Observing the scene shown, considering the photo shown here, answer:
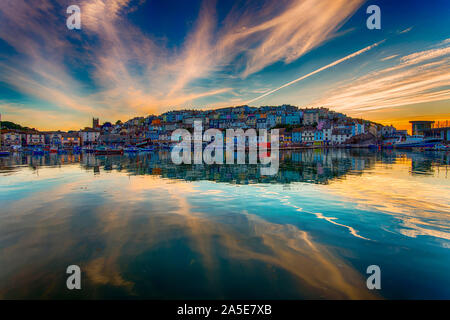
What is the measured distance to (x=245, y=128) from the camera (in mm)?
157750

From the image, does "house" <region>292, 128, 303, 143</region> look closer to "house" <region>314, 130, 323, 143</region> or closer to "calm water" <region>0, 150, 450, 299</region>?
"house" <region>314, 130, 323, 143</region>

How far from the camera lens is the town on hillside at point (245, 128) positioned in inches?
4331

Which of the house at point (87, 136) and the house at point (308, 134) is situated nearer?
the house at point (308, 134)

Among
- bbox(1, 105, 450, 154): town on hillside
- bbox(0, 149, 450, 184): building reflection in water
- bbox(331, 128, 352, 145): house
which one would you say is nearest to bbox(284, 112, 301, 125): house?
bbox(1, 105, 450, 154): town on hillside

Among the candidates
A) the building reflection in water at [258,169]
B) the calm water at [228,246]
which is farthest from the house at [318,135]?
the calm water at [228,246]

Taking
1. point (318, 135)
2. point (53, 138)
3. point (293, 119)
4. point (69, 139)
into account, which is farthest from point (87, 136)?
point (318, 135)

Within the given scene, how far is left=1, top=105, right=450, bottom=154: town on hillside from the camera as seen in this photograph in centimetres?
11000

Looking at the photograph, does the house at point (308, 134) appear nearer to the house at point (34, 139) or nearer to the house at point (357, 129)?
the house at point (357, 129)

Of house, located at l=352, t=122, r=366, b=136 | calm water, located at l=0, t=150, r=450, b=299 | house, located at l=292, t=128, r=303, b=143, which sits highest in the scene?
house, located at l=352, t=122, r=366, b=136

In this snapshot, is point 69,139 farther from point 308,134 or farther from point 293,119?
point 293,119

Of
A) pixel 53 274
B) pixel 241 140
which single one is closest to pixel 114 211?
pixel 53 274

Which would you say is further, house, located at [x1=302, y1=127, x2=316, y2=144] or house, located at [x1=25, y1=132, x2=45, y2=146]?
house, located at [x1=25, y1=132, x2=45, y2=146]
